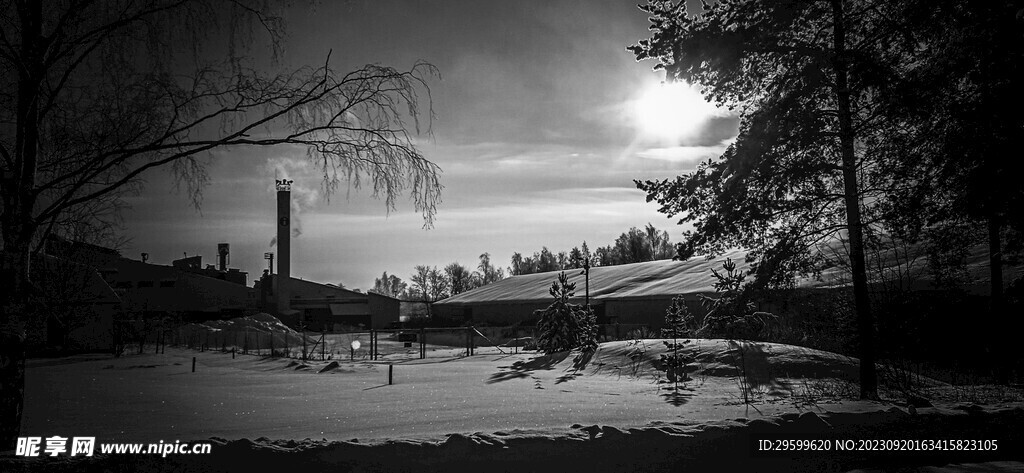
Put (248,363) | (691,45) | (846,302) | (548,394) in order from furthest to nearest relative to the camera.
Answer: (248,363) → (846,302) → (548,394) → (691,45)

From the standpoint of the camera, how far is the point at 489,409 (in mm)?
11117

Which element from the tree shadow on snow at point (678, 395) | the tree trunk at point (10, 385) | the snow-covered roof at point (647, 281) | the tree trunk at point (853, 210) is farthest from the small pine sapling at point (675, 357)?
the tree trunk at point (10, 385)

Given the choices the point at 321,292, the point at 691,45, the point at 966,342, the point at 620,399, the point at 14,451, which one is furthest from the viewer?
the point at 321,292

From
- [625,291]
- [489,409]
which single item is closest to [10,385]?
[489,409]

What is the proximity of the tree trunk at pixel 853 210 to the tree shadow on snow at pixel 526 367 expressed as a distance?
30.0 ft

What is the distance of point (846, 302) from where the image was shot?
52.0 feet

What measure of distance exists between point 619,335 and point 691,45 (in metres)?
27.8

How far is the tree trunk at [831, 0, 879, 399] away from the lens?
1089cm

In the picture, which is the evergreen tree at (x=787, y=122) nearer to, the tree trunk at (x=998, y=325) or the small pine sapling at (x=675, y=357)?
the small pine sapling at (x=675, y=357)

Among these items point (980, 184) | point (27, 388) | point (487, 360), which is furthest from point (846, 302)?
point (27, 388)

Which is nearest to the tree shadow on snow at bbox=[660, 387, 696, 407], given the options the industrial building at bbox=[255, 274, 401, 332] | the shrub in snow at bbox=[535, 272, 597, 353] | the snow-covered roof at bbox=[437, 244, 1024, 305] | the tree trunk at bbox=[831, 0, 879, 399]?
the tree trunk at bbox=[831, 0, 879, 399]

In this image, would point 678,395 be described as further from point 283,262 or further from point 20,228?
point 283,262

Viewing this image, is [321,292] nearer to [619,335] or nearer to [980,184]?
[619,335]

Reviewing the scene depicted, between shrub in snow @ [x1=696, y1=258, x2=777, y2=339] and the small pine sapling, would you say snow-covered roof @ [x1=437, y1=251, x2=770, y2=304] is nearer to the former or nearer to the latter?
the small pine sapling
